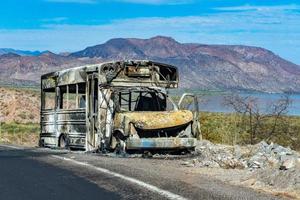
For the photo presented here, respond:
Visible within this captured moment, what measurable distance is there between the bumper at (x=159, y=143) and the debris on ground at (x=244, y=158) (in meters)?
0.46

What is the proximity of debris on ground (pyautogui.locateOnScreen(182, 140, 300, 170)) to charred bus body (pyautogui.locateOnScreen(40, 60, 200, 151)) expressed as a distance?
815mm

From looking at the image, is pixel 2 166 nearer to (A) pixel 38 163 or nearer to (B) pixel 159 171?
(A) pixel 38 163

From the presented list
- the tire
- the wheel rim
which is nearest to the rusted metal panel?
the tire

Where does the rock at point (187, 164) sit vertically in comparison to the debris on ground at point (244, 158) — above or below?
below

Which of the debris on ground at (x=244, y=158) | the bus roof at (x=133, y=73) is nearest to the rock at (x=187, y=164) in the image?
the debris on ground at (x=244, y=158)

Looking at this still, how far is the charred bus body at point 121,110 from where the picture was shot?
48.8 ft

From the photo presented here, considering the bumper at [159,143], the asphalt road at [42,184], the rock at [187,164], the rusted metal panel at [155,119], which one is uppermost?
the rusted metal panel at [155,119]

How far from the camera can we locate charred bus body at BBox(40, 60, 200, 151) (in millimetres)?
14875

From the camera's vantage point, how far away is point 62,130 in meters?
18.9

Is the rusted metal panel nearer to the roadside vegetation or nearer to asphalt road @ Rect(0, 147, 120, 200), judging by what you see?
asphalt road @ Rect(0, 147, 120, 200)

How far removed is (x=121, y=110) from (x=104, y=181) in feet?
18.3

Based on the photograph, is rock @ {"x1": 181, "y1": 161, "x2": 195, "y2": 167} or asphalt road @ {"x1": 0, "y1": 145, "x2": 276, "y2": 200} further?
rock @ {"x1": 181, "y1": 161, "x2": 195, "y2": 167}

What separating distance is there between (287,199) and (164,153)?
7.01 meters

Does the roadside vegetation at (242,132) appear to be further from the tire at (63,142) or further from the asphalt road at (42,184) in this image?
the asphalt road at (42,184)
